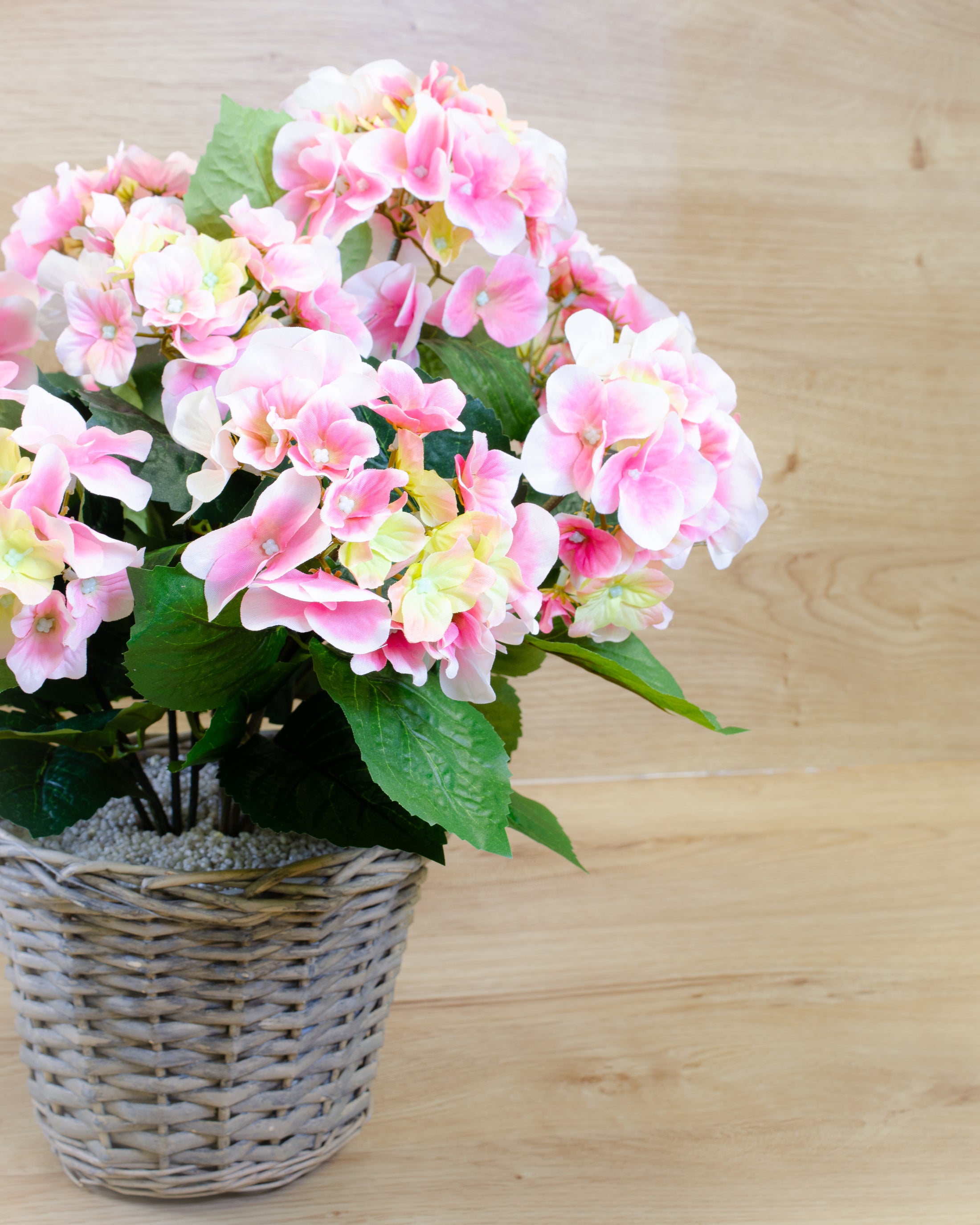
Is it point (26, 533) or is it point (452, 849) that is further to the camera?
point (452, 849)

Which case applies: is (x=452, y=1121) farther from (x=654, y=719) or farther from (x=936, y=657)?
(x=936, y=657)

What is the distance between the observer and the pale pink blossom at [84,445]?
43cm

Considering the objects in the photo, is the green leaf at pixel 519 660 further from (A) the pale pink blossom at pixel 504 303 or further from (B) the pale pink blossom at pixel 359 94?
(B) the pale pink blossom at pixel 359 94

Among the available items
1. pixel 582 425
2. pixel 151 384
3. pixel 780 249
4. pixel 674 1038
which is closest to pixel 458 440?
pixel 582 425

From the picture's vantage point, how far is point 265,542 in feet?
1.32

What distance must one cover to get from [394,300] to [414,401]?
143 mm

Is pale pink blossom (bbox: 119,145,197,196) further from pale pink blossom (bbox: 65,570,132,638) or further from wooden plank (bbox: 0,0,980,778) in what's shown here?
wooden plank (bbox: 0,0,980,778)

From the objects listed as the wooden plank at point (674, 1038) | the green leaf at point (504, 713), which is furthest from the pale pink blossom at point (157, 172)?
the wooden plank at point (674, 1038)

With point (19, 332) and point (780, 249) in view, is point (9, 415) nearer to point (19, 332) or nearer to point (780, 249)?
point (19, 332)

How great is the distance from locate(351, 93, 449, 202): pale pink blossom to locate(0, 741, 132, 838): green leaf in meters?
0.31

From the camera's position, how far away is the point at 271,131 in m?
0.56

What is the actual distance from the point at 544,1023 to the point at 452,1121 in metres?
0.12

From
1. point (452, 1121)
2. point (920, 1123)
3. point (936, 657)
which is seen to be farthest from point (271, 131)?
point (936, 657)

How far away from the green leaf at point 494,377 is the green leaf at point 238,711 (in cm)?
16
